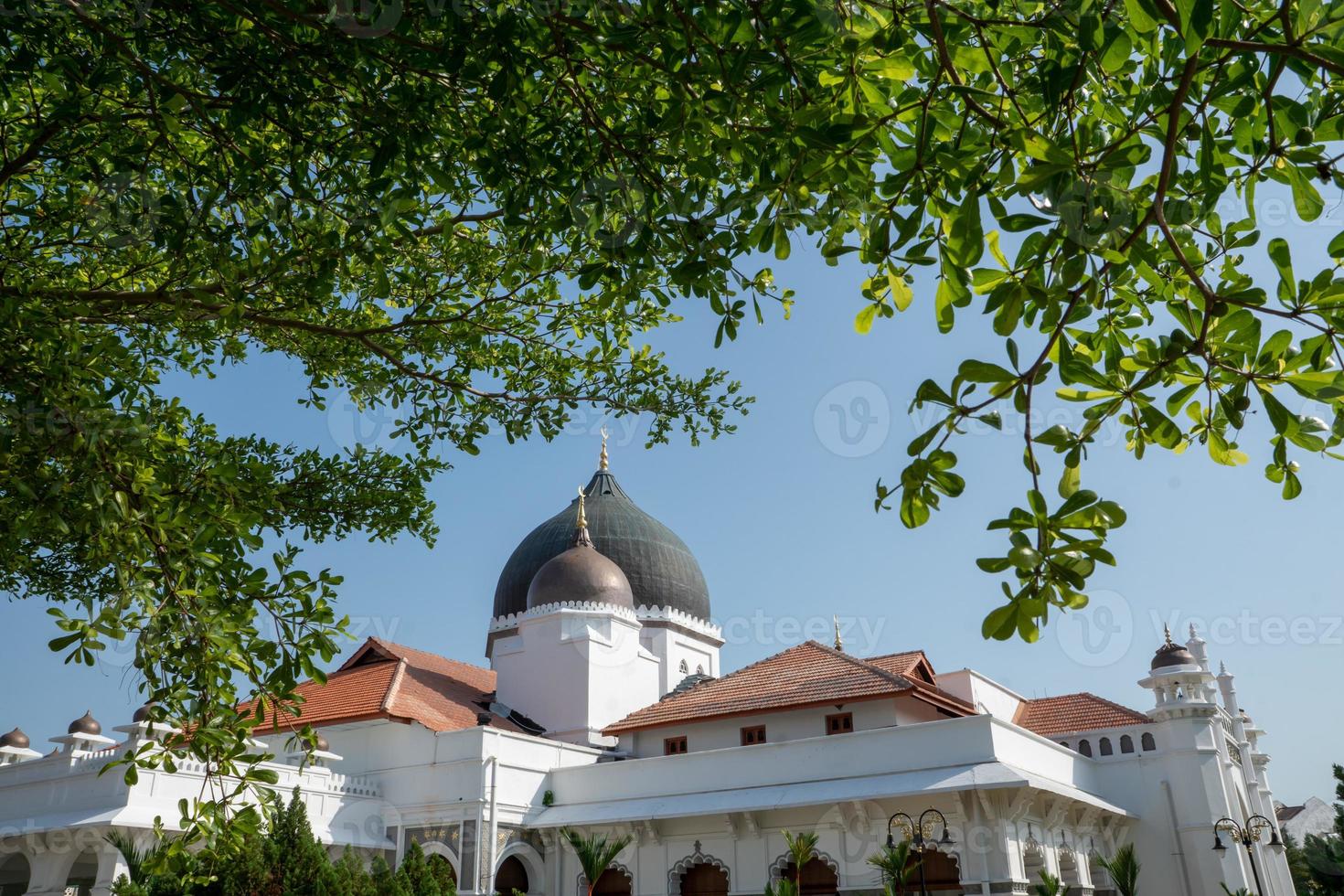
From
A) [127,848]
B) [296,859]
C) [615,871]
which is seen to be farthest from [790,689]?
[127,848]

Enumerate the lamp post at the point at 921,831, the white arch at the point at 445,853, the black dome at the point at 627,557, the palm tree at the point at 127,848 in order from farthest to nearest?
1. the black dome at the point at 627,557
2. the white arch at the point at 445,853
3. the palm tree at the point at 127,848
4. the lamp post at the point at 921,831

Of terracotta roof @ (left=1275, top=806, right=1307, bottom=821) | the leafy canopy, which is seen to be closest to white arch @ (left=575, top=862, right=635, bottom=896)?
the leafy canopy

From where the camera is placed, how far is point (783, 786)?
723 inches

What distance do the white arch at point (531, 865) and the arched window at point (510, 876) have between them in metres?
0.10

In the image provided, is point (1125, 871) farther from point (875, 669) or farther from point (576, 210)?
point (576, 210)

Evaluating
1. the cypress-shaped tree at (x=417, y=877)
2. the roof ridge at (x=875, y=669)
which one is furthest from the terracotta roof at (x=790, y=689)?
the cypress-shaped tree at (x=417, y=877)

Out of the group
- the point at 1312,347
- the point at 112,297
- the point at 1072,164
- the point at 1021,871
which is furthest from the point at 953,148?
the point at 1021,871

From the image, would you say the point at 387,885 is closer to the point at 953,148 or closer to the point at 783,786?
the point at 783,786

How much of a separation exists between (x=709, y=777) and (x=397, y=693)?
7.87 metres

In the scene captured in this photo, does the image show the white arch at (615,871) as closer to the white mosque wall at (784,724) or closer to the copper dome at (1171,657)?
the white mosque wall at (784,724)

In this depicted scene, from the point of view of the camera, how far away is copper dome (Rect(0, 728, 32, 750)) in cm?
2178

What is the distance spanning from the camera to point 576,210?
3.96m

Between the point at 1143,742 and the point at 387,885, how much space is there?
15473 mm

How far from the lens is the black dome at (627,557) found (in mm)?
28078
